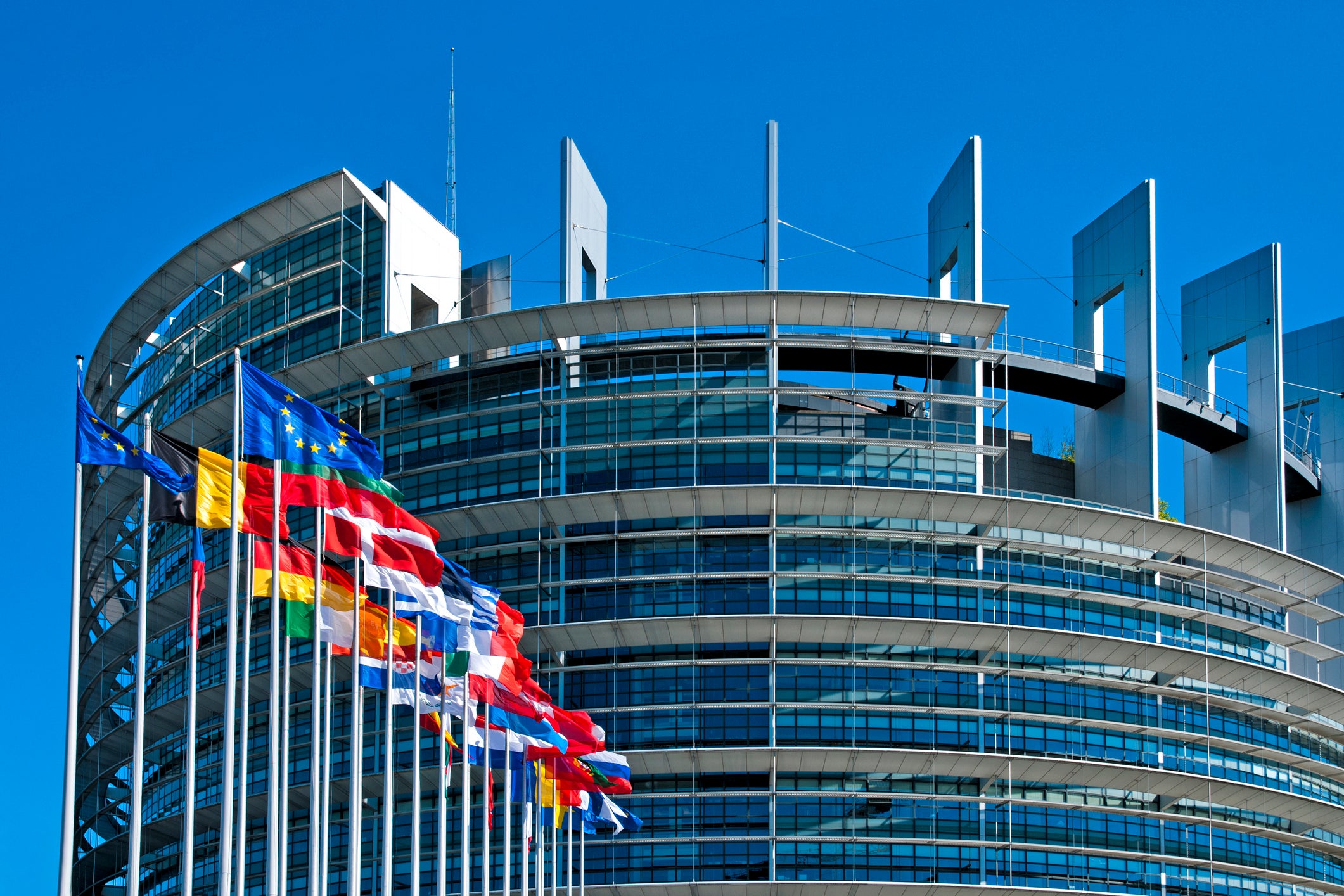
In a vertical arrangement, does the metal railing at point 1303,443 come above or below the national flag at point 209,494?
above

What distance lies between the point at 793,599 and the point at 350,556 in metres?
37.9

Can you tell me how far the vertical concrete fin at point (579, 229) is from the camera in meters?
82.0

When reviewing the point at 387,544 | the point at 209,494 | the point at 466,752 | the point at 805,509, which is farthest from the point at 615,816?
the point at 209,494

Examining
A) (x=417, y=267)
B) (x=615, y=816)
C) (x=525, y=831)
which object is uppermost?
(x=417, y=267)

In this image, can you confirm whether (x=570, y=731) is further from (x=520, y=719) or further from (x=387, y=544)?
(x=387, y=544)

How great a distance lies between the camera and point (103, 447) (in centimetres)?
3238

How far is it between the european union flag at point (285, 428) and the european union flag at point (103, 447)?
124 inches

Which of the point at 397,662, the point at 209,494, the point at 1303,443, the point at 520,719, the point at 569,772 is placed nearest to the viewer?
the point at 209,494

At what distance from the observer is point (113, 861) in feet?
296

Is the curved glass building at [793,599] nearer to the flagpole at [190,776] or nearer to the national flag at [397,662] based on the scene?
the national flag at [397,662]

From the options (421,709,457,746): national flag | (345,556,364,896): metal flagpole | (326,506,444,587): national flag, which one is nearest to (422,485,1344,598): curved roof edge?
(421,709,457,746): national flag

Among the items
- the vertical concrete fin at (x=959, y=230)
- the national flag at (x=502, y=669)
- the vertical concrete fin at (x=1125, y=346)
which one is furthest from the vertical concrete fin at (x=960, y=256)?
the national flag at (x=502, y=669)

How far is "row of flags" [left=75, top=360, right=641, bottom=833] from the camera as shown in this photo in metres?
35.8

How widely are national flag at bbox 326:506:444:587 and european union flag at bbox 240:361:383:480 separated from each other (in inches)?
73.3
